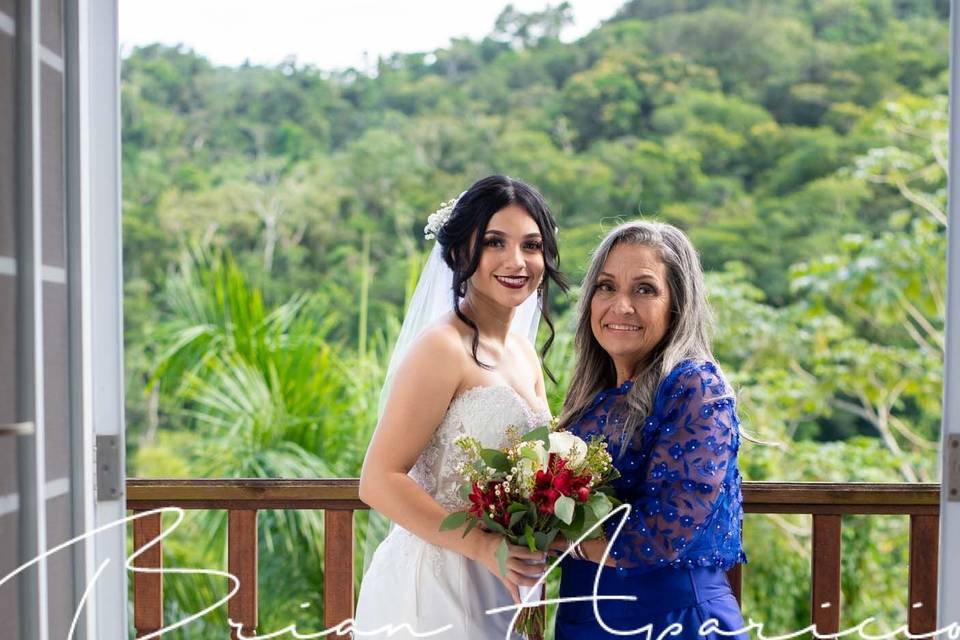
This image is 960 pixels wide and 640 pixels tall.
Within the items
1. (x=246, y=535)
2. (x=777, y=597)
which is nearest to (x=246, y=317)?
(x=246, y=535)

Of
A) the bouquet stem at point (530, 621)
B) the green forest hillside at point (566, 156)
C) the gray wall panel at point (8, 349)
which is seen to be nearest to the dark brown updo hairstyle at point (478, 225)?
the bouquet stem at point (530, 621)

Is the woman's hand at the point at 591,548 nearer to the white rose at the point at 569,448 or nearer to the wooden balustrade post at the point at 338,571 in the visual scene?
the white rose at the point at 569,448

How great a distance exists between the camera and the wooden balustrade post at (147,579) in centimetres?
261

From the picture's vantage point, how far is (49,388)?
206 centimetres

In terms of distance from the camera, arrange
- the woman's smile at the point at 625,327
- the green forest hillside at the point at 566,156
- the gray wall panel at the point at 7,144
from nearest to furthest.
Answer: the gray wall panel at the point at 7,144 → the woman's smile at the point at 625,327 → the green forest hillside at the point at 566,156

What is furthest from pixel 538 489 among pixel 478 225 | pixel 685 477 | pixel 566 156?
pixel 566 156

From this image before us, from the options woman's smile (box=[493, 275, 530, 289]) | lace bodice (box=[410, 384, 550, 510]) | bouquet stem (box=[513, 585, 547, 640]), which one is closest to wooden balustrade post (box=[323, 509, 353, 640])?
lace bodice (box=[410, 384, 550, 510])

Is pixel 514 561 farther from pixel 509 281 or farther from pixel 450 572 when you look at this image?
pixel 509 281

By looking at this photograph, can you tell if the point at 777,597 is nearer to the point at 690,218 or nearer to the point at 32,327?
the point at 690,218

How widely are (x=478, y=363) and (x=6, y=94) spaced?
1075 millimetres

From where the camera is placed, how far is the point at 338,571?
2.64 metres

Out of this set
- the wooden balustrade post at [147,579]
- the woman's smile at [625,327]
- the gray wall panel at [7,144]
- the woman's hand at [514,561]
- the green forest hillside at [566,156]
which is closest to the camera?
the gray wall panel at [7,144]

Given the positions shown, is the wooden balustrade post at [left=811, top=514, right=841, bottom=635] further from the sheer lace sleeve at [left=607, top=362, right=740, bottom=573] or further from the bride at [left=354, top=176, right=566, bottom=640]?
the bride at [left=354, top=176, right=566, bottom=640]

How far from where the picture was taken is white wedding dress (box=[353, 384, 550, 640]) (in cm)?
218
